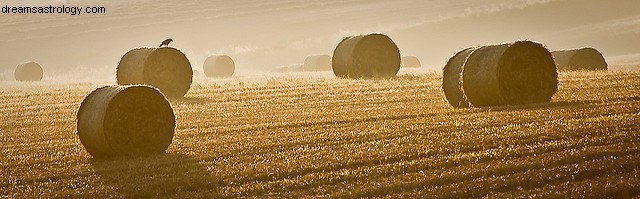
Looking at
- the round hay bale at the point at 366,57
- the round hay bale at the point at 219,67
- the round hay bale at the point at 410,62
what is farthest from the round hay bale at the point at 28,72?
the round hay bale at the point at 410,62

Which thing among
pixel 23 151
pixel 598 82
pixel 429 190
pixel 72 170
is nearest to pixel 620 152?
pixel 429 190

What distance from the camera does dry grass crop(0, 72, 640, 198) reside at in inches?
359

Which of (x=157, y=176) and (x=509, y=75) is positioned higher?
(x=509, y=75)

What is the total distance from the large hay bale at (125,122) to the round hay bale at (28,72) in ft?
103

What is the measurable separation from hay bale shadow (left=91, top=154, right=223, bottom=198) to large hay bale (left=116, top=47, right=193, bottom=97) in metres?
11.6

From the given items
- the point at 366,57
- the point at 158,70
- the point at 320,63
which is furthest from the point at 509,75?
the point at 320,63

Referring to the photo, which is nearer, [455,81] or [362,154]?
[362,154]

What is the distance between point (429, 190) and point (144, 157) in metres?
4.90

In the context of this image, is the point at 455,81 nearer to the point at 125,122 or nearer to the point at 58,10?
the point at 125,122

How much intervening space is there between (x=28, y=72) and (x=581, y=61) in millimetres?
27625

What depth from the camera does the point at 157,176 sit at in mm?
9961

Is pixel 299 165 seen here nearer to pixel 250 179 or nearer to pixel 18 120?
pixel 250 179

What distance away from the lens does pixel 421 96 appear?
20.2m

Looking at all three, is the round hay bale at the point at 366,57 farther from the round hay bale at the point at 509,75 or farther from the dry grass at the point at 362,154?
the round hay bale at the point at 509,75
